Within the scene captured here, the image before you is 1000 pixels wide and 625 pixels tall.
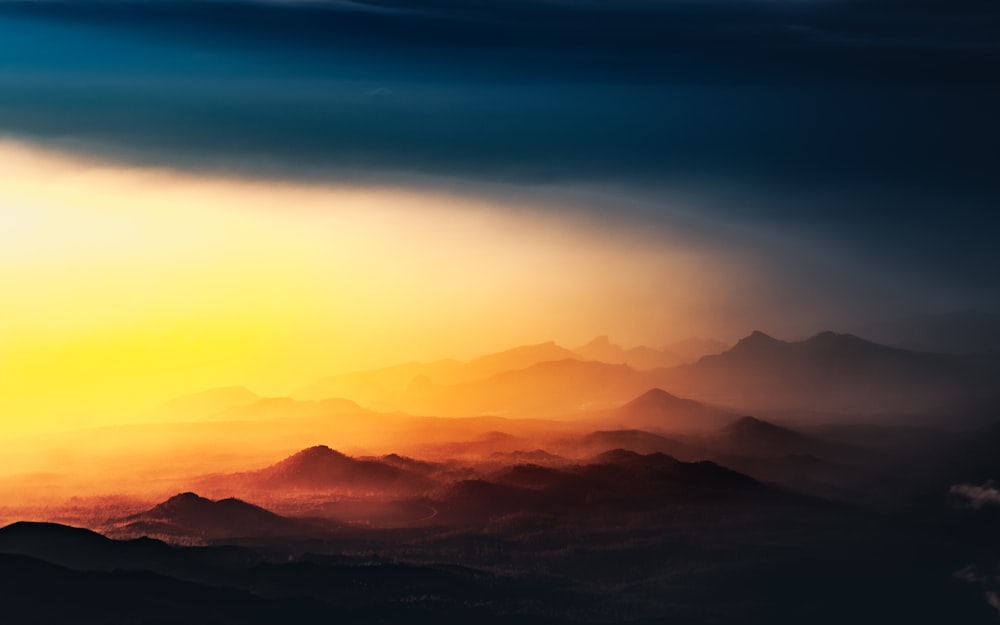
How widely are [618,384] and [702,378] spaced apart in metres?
6.47

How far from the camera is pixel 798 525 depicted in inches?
2721

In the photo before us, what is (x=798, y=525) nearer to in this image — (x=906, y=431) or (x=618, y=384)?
(x=906, y=431)

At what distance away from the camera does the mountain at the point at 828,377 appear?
87.4 m

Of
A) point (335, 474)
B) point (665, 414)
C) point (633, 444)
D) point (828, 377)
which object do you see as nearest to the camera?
point (335, 474)

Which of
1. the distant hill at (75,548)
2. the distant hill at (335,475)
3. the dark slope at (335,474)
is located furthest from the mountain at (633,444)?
the distant hill at (75,548)

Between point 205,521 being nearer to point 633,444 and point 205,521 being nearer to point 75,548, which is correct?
point 75,548

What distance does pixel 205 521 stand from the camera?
63.8 m

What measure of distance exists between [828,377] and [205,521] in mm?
46065

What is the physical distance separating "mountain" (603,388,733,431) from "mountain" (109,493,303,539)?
91.1ft

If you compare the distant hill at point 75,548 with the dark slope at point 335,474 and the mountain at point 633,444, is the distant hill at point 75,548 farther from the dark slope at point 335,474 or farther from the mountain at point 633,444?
the mountain at point 633,444

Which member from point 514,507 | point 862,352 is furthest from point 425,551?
point 862,352

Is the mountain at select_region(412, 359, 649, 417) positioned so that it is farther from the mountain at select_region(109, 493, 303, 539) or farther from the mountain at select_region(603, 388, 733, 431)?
the mountain at select_region(109, 493, 303, 539)

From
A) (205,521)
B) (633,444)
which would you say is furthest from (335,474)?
→ (633,444)

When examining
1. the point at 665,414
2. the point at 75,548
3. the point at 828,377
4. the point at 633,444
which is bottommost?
the point at 75,548
